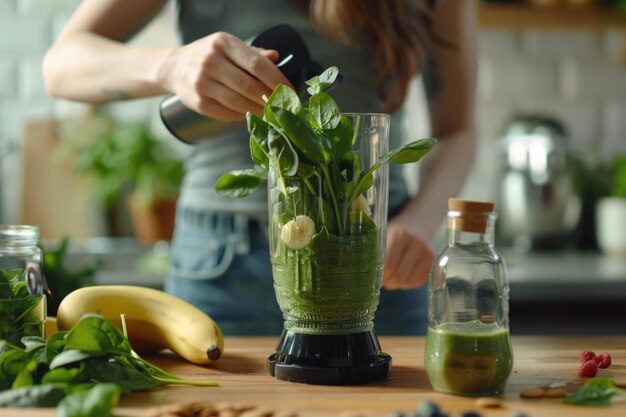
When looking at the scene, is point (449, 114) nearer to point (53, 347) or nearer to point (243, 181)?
point (243, 181)

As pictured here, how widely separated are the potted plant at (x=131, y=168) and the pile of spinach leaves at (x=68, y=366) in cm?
176

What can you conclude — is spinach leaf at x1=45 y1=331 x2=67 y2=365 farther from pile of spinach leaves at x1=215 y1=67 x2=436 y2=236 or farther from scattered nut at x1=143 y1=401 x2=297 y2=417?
pile of spinach leaves at x1=215 y1=67 x2=436 y2=236

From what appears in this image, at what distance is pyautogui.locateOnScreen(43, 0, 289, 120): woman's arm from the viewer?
95 cm

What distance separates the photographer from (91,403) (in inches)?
26.9

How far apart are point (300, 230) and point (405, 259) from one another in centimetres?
33

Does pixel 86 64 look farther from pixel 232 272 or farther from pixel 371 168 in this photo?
pixel 371 168

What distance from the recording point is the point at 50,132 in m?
2.71

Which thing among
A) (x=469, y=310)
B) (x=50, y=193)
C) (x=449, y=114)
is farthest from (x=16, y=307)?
(x=50, y=193)

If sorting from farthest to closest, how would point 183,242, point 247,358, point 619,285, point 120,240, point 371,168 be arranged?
point 120,240 → point 619,285 → point 183,242 → point 247,358 → point 371,168

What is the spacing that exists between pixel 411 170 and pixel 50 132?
1.15m

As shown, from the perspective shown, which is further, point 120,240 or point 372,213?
point 120,240

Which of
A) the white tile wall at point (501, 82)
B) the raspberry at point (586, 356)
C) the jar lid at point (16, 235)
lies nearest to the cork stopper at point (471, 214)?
the raspberry at point (586, 356)

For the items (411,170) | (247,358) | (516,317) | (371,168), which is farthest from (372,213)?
(411,170)

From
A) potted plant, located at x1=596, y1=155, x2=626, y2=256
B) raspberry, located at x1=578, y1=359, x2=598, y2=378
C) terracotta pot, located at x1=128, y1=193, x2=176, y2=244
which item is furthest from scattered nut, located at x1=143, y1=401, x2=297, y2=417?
potted plant, located at x1=596, y1=155, x2=626, y2=256
